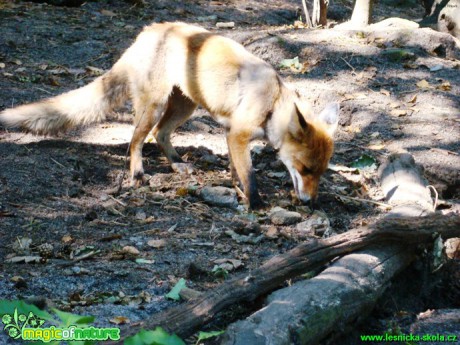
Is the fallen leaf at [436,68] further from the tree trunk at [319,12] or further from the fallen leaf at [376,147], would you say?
the tree trunk at [319,12]

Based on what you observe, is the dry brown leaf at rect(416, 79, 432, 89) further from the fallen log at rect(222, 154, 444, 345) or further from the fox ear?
the fallen log at rect(222, 154, 444, 345)

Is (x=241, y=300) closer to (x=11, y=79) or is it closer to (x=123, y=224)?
(x=123, y=224)

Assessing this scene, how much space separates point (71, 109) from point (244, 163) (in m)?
1.96

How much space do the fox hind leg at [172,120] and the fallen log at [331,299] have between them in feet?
10.0

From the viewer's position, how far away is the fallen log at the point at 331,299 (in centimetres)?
333

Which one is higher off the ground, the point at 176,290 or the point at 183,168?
the point at 176,290

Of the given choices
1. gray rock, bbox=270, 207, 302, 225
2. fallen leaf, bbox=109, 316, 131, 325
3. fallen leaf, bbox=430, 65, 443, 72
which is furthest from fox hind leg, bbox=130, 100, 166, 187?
fallen leaf, bbox=430, 65, 443, 72

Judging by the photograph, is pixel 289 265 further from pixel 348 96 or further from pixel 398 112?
pixel 348 96

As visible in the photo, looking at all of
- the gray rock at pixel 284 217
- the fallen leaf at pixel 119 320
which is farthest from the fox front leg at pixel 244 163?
the fallen leaf at pixel 119 320

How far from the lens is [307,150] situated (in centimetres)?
653

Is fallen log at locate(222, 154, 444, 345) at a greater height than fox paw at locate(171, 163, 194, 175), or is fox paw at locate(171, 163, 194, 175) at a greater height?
fallen log at locate(222, 154, 444, 345)

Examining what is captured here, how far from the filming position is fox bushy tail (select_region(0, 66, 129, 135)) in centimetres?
667

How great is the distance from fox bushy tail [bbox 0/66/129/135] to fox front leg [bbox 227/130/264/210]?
140 cm

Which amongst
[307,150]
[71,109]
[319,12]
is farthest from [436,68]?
[71,109]
